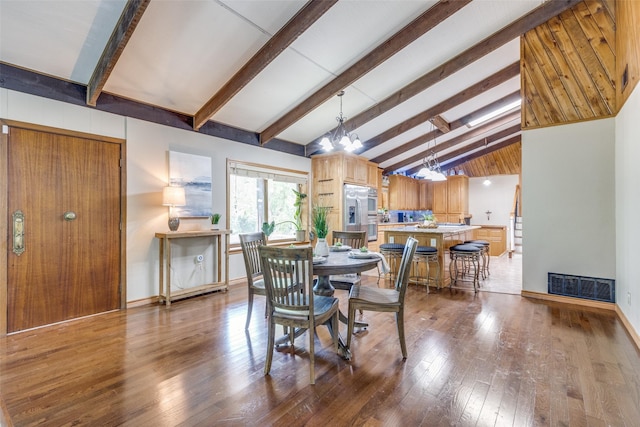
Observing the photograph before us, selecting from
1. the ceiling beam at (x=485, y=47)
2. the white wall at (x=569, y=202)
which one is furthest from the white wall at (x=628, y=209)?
the ceiling beam at (x=485, y=47)

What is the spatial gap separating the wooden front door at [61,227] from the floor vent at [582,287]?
225 inches

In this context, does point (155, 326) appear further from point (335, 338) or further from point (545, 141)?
point (545, 141)

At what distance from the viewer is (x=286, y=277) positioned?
86.5 inches

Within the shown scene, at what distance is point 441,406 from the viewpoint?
6.01ft

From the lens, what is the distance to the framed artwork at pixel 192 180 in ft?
13.7

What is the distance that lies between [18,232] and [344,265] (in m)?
3.32

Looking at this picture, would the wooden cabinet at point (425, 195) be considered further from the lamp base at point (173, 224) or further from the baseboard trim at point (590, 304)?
the lamp base at point (173, 224)

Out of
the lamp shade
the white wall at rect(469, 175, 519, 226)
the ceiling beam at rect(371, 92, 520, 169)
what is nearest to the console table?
the lamp shade

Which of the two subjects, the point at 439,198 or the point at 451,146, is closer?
the point at 451,146

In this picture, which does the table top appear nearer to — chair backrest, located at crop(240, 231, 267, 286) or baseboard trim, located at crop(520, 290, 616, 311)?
chair backrest, located at crop(240, 231, 267, 286)

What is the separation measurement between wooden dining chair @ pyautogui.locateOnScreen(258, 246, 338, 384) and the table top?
22 centimetres

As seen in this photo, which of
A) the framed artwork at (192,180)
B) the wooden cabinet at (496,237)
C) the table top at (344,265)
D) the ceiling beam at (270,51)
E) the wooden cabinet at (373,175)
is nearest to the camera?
the table top at (344,265)

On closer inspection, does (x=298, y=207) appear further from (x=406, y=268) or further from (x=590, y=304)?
(x=590, y=304)

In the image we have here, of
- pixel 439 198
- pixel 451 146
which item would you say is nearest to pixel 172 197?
pixel 451 146
